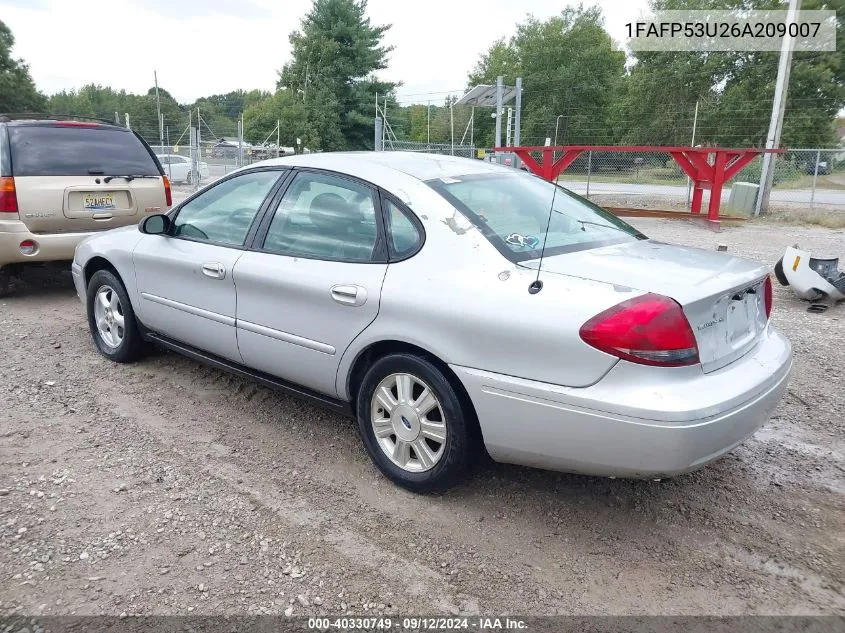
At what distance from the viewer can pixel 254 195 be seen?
3.96 meters

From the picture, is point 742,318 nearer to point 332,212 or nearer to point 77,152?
point 332,212

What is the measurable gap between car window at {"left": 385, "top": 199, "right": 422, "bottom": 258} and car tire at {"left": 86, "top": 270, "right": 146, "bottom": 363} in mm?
2328

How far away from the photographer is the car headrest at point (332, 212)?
135 inches

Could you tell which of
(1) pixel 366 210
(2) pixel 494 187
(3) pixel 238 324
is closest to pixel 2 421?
(3) pixel 238 324

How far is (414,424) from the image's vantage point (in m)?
3.09

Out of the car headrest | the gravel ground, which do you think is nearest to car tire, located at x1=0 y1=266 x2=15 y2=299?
the gravel ground

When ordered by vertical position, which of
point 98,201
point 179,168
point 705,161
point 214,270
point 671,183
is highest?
point 705,161

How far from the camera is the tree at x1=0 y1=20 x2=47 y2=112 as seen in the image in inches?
1841

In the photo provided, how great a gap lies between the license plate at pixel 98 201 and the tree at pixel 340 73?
3302cm

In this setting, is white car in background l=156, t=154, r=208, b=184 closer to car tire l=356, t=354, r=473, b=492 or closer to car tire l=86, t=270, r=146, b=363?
car tire l=86, t=270, r=146, b=363

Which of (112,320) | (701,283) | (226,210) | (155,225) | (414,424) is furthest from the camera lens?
(112,320)

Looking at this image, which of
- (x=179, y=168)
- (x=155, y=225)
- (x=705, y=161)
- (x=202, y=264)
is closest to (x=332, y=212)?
(x=202, y=264)

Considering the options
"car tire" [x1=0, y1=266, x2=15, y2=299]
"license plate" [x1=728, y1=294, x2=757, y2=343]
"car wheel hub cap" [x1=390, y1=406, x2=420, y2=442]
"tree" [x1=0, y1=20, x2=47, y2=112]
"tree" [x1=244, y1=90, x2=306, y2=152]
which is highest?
"tree" [x1=0, y1=20, x2=47, y2=112]

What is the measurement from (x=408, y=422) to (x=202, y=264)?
1.68 m
